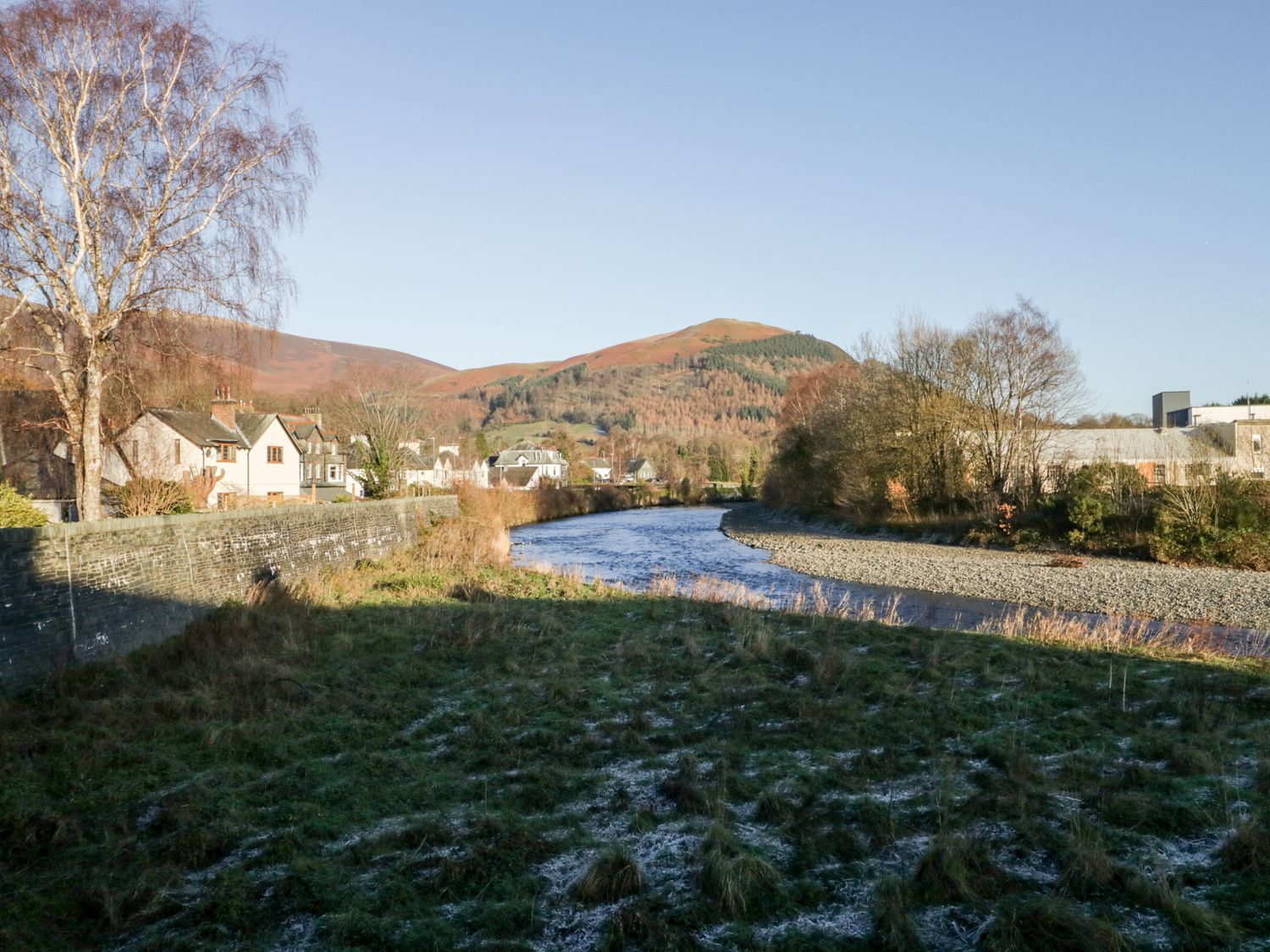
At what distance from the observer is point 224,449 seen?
1875 inches

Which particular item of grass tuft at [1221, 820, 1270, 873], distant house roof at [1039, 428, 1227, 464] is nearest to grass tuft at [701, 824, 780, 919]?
grass tuft at [1221, 820, 1270, 873]

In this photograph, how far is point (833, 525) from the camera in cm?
4525

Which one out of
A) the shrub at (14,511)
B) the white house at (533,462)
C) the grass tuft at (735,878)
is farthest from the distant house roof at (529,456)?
the grass tuft at (735,878)

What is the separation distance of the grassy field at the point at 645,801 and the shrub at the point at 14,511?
10.8 feet


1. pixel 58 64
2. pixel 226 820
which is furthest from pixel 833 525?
pixel 226 820

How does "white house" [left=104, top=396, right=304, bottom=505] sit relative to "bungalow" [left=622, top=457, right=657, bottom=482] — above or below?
above

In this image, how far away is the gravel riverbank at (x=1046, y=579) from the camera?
19.0 m

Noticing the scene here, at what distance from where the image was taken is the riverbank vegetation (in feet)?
86.4

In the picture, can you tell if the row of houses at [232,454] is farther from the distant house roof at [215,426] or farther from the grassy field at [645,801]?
the grassy field at [645,801]

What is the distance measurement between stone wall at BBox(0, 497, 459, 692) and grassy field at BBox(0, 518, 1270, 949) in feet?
1.99

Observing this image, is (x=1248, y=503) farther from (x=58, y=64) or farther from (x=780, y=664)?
(x=58, y=64)

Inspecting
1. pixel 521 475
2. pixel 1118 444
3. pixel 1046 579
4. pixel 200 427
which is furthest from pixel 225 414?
pixel 521 475

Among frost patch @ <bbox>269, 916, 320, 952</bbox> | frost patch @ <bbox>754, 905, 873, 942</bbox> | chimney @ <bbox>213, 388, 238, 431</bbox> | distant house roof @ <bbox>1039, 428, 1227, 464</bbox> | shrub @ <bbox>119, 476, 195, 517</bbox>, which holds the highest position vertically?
chimney @ <bbox>213, 388, 238, 431</bbox>

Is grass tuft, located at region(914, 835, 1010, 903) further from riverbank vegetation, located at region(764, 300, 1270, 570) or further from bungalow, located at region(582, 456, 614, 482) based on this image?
bungalow, located at region(582, 456, 614, 482)
